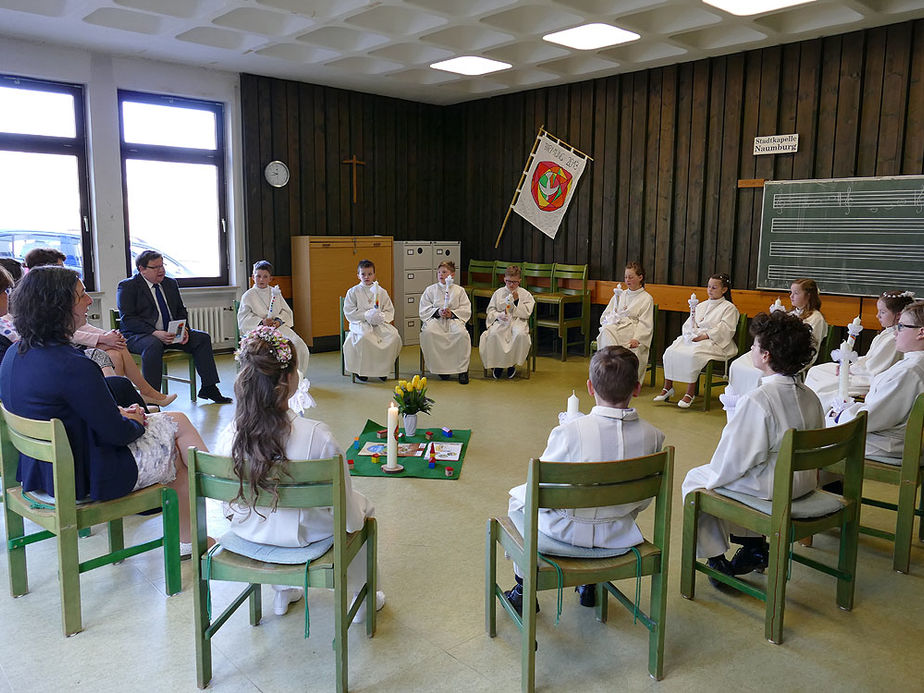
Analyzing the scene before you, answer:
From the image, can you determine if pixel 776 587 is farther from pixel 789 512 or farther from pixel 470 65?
pixel 470 65

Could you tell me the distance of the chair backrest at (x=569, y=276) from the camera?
838 centimetres

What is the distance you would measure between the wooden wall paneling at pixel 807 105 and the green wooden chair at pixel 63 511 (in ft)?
20.0

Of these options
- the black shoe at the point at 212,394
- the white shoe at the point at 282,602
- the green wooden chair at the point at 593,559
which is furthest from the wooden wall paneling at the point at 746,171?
the white shoe at the point at 282,602

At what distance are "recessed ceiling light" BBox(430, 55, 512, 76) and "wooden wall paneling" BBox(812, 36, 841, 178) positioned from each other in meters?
2.90

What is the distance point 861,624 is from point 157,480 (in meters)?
2.74

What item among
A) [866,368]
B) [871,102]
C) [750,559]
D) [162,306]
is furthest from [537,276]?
[750,559]

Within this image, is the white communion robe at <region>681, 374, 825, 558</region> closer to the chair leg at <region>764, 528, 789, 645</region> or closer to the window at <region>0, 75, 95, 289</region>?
the chair leg at <region>764, 528, 789, 645</region>

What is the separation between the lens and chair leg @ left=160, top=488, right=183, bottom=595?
9.39 feet

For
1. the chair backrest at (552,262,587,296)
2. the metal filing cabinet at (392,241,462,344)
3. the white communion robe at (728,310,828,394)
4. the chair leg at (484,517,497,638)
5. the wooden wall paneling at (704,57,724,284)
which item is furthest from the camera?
the metal filing cabinet at (392,241,462,344)

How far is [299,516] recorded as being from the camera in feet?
7.73

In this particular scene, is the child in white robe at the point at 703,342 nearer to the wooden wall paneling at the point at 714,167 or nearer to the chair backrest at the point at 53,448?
the wooden wall paneling at the point at 714,167

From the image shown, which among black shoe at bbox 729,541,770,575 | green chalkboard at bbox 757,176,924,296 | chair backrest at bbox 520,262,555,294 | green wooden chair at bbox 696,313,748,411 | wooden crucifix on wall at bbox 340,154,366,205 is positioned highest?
wooden crucifix on wall at bbox 340,154,366,205

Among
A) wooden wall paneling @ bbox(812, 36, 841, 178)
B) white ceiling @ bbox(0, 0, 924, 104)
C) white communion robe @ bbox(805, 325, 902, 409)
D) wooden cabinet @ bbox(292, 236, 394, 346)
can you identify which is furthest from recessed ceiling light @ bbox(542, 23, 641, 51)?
white communion robe @ bbox(805, 325, 902, 409)

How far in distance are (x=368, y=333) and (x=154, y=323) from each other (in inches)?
74.8
